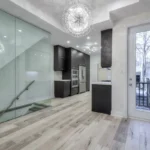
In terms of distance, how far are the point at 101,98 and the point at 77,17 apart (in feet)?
7.85

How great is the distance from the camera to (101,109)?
3.54m

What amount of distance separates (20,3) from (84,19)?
1608 millimetres

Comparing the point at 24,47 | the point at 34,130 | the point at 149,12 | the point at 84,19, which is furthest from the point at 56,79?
the point at 149,12

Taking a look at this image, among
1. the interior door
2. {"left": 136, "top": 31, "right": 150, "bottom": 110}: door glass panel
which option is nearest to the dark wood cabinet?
the interior door

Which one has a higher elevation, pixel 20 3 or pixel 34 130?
pixel 20 3

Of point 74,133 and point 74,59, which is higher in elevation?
point 74,59

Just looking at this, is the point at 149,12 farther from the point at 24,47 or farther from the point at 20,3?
the point at 24,47

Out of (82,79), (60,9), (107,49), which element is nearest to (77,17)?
(60,9)

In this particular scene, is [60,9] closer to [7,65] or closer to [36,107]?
[7,65]

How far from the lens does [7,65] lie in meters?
3.08

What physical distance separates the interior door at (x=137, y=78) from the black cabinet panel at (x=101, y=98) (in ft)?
1.86

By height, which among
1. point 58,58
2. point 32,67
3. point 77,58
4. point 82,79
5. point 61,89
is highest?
point 77,58

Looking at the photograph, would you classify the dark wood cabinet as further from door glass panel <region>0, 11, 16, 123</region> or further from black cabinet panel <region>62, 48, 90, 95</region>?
door glass panel <region>0, 11, 16, 123</region>

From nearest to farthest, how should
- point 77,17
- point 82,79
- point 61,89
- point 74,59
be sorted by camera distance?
1. point 77,17
2. point 61,89
3. point 74,59
4. point 82,79
